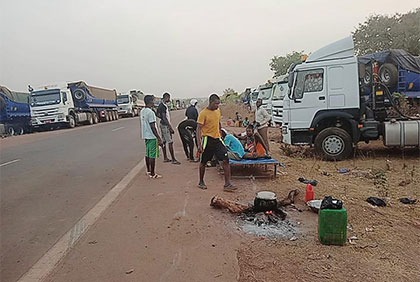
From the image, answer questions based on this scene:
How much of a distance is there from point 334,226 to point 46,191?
5407 millimetres

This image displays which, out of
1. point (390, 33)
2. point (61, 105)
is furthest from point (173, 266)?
point (390, 33)

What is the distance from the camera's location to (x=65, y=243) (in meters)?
4.58

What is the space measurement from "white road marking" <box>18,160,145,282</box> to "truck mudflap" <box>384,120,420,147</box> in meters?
7.34

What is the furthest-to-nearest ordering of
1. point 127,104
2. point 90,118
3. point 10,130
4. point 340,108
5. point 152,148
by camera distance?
1. point 127,104
2. point 90,118
3. point 10,130
4. point 340,108
5. point 152,148

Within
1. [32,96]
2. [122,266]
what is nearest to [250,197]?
[122,266]

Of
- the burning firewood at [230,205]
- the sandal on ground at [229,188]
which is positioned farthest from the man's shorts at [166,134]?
the burning firewood at [230,205]

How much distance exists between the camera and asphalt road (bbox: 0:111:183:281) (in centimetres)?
460

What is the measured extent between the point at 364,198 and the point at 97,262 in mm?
4407

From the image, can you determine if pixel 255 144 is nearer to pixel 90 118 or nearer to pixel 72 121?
pixel 72 121

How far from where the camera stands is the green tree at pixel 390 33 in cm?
2791

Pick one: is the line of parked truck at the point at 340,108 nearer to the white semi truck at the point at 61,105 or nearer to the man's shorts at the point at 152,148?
the man's shorts at the point at 152,148

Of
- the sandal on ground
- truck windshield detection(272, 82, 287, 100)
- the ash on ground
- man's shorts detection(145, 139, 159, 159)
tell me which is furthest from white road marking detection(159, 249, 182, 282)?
truck windshield detection(272, 82, 287, 100)

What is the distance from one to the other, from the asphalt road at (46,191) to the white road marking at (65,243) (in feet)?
0.29

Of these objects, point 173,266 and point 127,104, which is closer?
point 173,266
